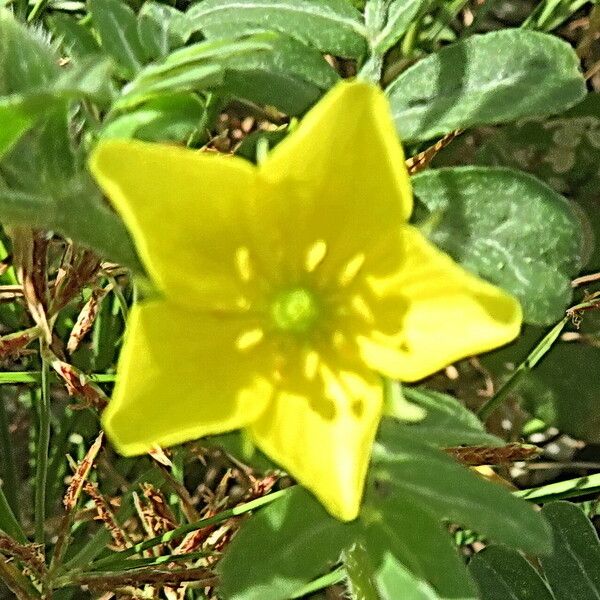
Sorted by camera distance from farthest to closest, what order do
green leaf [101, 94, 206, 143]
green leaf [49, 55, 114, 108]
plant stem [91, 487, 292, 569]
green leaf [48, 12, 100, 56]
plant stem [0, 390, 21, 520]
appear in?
plant stem [0, 390, 21, 520]
plant stem [91, 487, 292, 569]
green leaf [48, 12, 100, 56]
green leaf [101, 94, 206, 143]
green leaf [49, 55, 114, 108]

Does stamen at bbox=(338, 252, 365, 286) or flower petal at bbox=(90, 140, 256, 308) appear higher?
flower petal at bbox=(90, 140, 256, 308)

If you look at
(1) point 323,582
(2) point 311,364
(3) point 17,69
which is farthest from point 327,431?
(1) point 323,582

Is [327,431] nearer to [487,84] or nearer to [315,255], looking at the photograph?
[315,255]

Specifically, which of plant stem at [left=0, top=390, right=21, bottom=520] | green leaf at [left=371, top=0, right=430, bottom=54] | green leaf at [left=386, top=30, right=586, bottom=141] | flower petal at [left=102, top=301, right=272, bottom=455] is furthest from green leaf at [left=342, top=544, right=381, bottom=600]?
plant stem at [left=0, top=390, right=21, bottom=520]

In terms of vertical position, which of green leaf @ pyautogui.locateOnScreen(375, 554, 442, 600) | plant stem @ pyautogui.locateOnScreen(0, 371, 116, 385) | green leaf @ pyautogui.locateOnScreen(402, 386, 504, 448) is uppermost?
green leaf @ pyautogui.locateOnScreen(402, 386, 504, 448)

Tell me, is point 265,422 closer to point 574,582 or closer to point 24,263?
point 24,263

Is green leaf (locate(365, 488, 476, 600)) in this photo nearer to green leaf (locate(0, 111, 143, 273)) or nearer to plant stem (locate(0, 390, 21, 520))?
green leaf (locate(0, 111, 143, 273))
